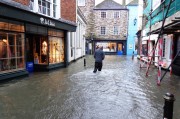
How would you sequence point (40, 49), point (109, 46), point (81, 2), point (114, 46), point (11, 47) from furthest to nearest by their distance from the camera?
1. point (109, 46)
2. point (114, 46)
3. point (81, 2)
4. point (40, 49)
5. point (11, 47)

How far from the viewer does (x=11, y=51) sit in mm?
9500

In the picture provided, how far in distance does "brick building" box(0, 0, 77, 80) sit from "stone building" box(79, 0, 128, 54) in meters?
22.0

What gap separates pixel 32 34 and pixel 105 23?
28.1m

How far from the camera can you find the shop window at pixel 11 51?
8.92 meters

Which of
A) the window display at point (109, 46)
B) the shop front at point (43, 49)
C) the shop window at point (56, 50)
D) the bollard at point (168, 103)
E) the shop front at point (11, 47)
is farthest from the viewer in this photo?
the window display at point (109, 46)

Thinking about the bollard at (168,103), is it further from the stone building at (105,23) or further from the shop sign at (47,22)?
the stone building at (105,23)

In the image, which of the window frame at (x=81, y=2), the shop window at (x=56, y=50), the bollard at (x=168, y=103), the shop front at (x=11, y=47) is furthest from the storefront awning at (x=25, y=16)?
the window frame at (x=81, y=2)

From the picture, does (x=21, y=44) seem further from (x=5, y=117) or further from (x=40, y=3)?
(x=5, y=117)

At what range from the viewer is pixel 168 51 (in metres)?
13.8

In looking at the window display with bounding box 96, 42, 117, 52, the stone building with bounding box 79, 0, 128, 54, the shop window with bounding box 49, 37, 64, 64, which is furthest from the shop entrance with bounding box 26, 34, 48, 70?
the window display with bounding box 96, 42, 117, 52

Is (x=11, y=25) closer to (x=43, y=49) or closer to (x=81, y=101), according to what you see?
(x=43, y=49)

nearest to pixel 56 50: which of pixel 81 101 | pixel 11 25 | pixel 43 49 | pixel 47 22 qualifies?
pixel 43 49

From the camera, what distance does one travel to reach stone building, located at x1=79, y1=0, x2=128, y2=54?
130ft

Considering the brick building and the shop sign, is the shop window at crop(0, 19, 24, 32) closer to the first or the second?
the brick building
